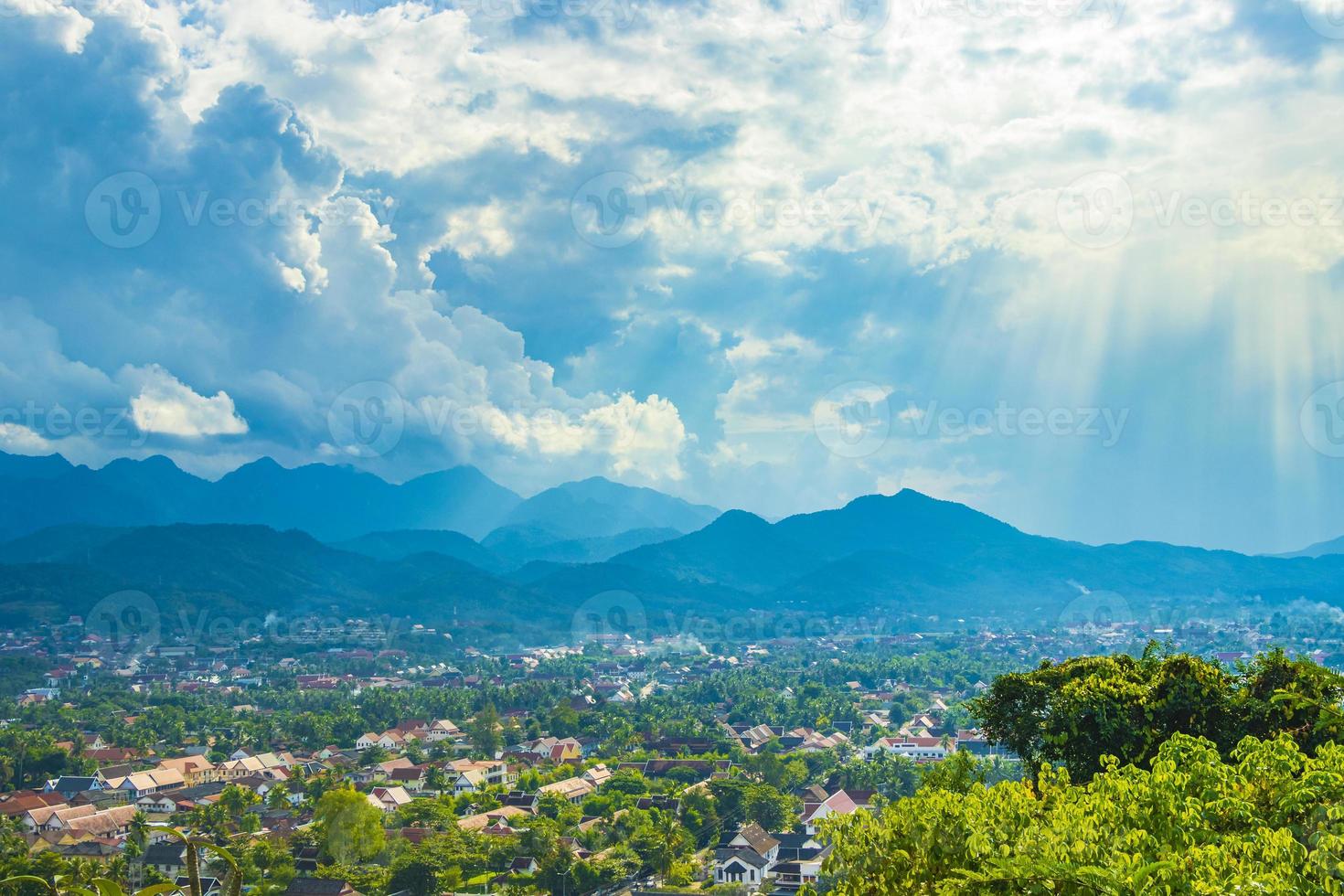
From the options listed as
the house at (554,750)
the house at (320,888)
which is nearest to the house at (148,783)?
the house at (554,750)

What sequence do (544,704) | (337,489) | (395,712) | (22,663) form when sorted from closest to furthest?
(395,712) → (544,704) → (22,663) → (337,489)

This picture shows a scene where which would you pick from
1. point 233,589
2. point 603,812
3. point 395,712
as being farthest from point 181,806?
point 233,589

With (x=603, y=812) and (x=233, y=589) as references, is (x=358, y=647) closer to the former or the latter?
(x=233, y=589)

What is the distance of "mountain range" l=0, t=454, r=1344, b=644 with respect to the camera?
270ft

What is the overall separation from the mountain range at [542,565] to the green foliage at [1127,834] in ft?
232

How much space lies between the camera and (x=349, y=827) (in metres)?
16.0

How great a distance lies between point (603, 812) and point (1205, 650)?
45343mm

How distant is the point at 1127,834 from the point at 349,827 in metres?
15.0

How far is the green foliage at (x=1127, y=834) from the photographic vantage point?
273 cm

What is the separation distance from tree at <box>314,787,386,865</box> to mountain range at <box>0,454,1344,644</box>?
2222 inches

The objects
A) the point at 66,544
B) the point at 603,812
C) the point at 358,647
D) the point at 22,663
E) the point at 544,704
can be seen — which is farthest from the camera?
the point at 66,544

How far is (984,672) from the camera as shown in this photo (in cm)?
5038

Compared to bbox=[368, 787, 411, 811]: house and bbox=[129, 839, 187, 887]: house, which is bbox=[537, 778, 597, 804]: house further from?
bbox=[129, 839, 187, 887]: house

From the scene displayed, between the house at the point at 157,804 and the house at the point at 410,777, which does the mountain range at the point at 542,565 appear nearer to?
the house at the point at 410,777
